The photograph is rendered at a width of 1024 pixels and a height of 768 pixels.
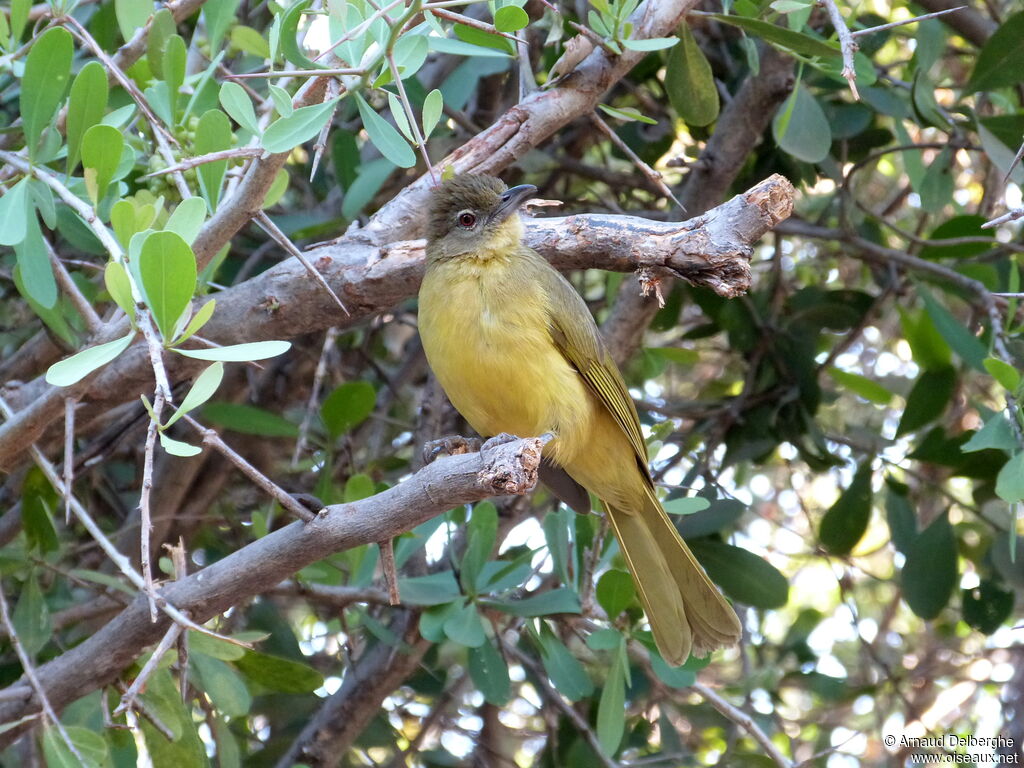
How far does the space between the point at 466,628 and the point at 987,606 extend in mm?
2272

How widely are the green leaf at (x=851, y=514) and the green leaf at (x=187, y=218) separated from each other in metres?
3.05

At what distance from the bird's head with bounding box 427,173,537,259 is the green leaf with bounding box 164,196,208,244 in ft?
4.75

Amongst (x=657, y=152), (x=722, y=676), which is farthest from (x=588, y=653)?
(x=657, y=152)

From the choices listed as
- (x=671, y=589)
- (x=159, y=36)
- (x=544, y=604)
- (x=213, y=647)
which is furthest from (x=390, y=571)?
(x=159, y=36)

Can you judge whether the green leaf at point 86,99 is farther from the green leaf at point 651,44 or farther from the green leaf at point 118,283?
the green leaf at point 651,44

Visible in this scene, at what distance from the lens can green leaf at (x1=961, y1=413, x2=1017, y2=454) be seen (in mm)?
3004

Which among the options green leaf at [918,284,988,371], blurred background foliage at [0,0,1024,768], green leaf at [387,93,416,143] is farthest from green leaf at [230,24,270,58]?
green leaf at [918,284,988,371]

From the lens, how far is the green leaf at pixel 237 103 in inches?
101

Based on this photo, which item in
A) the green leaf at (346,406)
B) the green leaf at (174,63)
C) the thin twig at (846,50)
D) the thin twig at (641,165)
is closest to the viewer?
the thin twig at (846,50)

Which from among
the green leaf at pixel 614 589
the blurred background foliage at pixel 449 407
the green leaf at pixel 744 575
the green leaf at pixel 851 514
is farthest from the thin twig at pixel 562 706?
the green leaf at pixel 851 514

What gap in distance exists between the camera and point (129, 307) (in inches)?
86.7

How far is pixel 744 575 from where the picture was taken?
13.6ft

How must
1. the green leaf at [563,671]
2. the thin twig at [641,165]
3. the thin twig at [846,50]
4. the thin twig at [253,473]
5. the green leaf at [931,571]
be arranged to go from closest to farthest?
the thin twig at [253,473] < the thin twig at [846,50] < the thin twig at [641,165] < the green leaf at [563,671] < the green leaf at [931,571]

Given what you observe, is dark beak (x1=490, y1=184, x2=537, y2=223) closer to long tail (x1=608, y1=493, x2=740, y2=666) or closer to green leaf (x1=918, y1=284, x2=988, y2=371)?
long tail (x1=608, y1=493, x2=740, y2=666)
